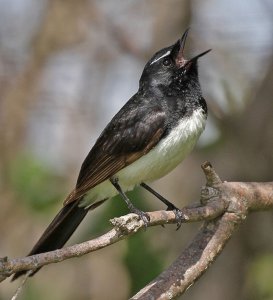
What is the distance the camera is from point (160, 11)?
7.21 meters

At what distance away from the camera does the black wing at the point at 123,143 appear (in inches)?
187

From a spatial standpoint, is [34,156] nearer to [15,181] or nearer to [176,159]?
[15,181]

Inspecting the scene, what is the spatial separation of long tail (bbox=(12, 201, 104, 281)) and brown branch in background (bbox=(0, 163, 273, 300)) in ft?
3.46

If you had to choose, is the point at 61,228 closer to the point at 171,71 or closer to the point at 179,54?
the point at 171,71

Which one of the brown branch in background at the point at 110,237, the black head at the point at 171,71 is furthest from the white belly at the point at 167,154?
the brown branch in background at the point at 110,237

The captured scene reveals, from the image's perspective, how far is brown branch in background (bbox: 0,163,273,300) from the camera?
371cm

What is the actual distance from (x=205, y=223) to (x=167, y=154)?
607 millimetres

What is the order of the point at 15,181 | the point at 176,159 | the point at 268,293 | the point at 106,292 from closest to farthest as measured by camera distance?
the point at 176,159
the point at 268,293
the point at 15,181
the point at 106,292

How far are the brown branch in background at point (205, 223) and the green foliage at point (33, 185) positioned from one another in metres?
1.83

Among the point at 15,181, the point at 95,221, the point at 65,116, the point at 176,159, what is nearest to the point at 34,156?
the point at 15,181

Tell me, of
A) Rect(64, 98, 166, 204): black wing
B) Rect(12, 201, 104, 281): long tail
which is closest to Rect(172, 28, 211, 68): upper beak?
Rect(64, 98, 166, 204): black wing

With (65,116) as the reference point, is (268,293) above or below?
below

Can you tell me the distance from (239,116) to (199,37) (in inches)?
Answer: 47.9

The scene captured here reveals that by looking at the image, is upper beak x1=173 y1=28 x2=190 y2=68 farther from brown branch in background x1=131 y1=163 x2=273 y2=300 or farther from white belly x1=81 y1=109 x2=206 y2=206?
brown branch in background x1=131 y1=163 x2=273 y2=300
